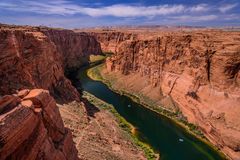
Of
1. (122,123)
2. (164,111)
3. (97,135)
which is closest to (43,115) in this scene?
(97,135)

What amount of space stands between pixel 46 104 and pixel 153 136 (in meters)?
27.5

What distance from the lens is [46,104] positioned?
23.6 m

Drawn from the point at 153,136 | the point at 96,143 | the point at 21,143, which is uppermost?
the point at 21,143

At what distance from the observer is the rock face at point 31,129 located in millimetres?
17078

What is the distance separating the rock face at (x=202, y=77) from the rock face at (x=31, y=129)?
2890 centimetres

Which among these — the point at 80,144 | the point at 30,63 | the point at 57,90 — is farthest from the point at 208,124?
the point at 30,63

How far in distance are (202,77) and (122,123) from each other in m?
19.5

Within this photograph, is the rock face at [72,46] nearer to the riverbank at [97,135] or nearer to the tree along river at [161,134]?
the tree along river at [161,134]

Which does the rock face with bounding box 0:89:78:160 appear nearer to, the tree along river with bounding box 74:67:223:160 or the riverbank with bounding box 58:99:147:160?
the riverbank with bounding box 58:99:147:160

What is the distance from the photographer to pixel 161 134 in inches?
1891

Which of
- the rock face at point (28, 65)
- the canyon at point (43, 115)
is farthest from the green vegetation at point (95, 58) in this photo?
the canyon at point (43, 115)

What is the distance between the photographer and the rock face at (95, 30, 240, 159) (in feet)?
149

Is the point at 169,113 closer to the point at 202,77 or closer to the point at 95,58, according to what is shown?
the point at 202,77

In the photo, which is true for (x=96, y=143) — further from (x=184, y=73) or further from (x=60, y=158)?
(x=184, y=73)
